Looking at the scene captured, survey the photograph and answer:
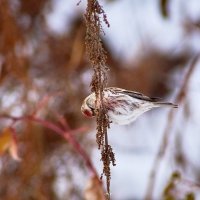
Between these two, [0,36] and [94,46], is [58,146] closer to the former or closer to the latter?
[0,36]

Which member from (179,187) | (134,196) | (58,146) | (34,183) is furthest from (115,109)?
(134,196)

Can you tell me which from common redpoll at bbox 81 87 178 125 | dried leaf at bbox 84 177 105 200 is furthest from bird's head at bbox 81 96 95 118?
dried leaf at bbox 84 177 105 200

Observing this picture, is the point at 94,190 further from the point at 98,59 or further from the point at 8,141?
the point at 98,59

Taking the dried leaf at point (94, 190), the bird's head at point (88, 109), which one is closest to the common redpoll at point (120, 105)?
the bird's head at point (88, 109)

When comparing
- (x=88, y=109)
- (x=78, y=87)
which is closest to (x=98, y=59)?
(x=88, y=109)

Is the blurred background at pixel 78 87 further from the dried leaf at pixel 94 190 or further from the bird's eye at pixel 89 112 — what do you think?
the bird's eye at pixel 89 112

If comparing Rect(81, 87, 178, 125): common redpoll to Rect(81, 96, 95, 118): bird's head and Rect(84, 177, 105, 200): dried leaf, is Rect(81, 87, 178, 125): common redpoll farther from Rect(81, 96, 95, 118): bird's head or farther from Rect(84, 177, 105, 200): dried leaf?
Rect(84, 177, 105, 200): dried leaf

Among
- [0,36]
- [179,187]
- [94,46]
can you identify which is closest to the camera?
[94,46]
